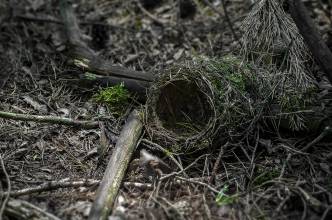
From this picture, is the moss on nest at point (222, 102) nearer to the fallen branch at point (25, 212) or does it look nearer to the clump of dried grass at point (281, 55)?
the clump of dried grass at point (281, 55)

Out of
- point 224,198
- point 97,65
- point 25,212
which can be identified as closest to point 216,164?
point 224,198

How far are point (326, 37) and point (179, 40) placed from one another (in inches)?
64.0

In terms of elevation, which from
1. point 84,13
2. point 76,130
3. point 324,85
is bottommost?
point 324,85

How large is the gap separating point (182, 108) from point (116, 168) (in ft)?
3.30

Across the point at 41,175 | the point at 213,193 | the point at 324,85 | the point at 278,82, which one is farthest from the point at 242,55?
the point at 41,175

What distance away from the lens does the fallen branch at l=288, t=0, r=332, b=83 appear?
336 centimetres

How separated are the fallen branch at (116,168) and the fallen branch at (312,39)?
150cm

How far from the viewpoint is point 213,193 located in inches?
117

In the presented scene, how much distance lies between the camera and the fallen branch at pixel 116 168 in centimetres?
278

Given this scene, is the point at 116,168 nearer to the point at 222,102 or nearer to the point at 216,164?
the point at 216,164

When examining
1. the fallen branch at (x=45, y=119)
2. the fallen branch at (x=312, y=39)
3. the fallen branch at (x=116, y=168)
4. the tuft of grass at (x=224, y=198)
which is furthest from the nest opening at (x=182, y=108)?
the fallen branch at (x=312, y=39)

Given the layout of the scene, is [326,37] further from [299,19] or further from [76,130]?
[76,130]

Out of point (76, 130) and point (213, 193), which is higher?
point (76, 130)

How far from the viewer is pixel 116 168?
123 inches
